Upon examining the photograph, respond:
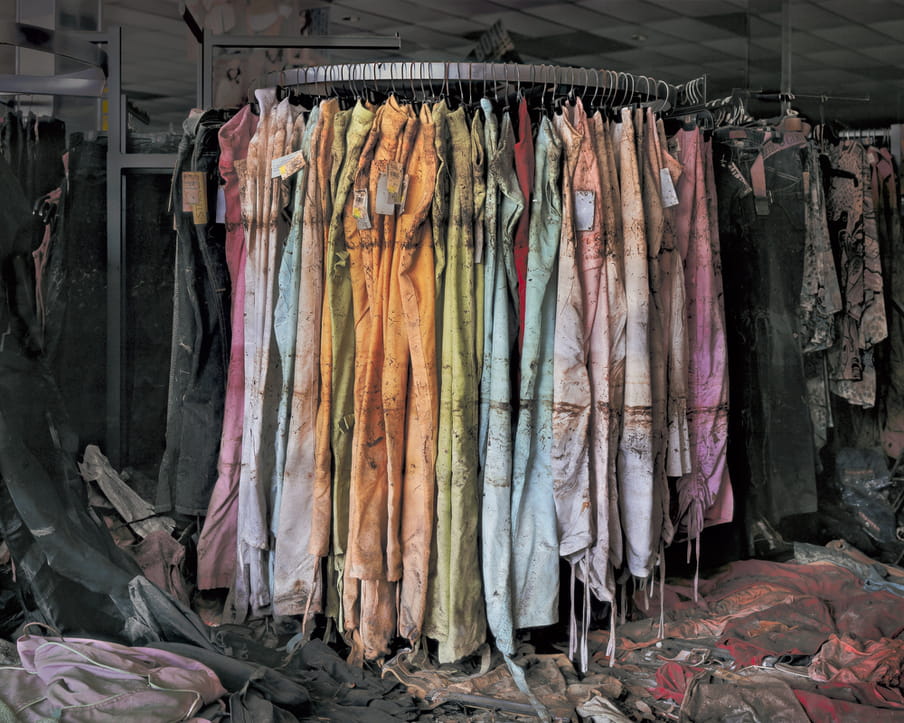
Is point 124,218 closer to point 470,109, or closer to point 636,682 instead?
point 470,109

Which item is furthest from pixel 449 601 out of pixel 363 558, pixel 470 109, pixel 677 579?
pixel 470 109

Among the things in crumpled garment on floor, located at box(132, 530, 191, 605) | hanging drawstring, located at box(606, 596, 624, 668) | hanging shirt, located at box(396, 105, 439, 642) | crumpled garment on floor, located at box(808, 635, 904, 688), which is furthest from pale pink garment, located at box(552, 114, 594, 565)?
crumpled garment on floor, located at box(132, 530, 191, 605)

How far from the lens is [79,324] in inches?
112

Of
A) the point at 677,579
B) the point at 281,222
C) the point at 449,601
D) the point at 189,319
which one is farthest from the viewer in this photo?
the point at 677,579

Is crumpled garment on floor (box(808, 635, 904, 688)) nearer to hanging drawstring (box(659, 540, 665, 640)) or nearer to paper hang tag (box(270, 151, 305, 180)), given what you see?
hanging drawstring (box(659, 540, 665, 640))

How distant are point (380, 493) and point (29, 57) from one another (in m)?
2.48

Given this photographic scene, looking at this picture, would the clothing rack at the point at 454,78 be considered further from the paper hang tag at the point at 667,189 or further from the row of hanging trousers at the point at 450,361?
the paper hang tag at the point at 667,189

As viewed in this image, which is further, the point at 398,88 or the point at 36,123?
the point at 36,123

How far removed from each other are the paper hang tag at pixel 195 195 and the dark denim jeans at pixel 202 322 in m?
0.02

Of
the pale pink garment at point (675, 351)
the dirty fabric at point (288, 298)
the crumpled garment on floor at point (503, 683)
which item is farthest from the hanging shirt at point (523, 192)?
the crumpled garment on floor at point (503, 683)

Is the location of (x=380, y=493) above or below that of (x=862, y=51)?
below

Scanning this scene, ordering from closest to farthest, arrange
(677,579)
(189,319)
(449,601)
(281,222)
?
(449,601)
(281,222)
(189,319)
(677,579)

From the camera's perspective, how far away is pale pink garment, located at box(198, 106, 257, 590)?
262cm

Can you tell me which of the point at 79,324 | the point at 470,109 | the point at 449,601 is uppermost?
the point at 470,109
